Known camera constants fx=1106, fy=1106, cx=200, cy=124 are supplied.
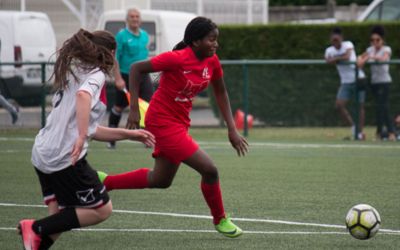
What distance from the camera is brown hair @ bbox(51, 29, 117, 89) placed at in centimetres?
701

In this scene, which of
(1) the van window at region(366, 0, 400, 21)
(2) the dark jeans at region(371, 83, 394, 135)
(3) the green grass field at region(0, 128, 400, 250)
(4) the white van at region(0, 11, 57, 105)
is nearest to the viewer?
(3) the green grass field at region(0, 128, 400, 250)

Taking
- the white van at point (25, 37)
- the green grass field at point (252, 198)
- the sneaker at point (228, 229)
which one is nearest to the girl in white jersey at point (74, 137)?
the green grass field at point (252, 198)

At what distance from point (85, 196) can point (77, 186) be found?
9cm

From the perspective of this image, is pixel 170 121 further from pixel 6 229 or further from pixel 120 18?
pixel 120 18

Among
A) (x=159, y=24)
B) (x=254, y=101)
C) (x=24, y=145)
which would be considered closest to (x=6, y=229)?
(x=24, y=145)

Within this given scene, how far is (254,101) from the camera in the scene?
20156 mm

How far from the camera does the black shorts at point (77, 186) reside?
6.96m

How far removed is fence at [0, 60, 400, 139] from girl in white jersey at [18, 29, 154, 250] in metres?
12.8

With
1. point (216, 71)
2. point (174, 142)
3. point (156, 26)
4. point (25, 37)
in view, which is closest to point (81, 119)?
point (174, 142)

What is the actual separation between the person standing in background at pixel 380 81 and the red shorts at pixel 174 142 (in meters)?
10.7

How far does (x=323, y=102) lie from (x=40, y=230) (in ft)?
43.9

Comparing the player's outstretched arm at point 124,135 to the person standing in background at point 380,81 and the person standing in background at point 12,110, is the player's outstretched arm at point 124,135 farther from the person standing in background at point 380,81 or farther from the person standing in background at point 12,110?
the person standing in background at point 12,110

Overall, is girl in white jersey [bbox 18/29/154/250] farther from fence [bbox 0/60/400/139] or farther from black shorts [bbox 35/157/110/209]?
fence [bbox 0/60/400/139]

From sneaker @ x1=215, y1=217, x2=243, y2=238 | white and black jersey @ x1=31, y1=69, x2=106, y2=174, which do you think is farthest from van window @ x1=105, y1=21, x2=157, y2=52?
white and black jersey @ x1=31, y1=69, x2=106, y2=174
